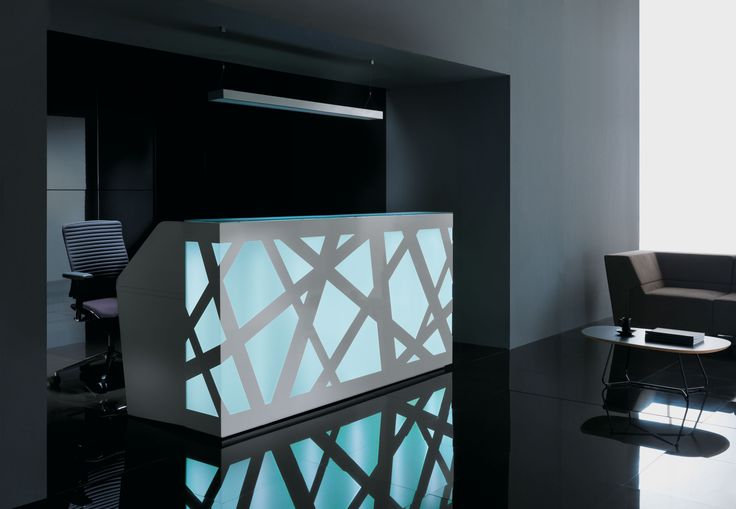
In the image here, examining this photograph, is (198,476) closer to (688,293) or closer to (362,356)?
(362,356)

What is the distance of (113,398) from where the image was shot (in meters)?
5.30

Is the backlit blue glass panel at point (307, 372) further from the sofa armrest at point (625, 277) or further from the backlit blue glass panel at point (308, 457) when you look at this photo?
the sofa armrest at point (625, 277)

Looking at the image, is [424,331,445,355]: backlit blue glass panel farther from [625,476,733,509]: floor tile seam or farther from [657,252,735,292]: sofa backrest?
[657,252,735,292]: sofa backrest

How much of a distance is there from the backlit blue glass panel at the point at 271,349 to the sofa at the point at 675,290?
411cm

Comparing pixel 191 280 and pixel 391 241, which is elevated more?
pixel 391 241

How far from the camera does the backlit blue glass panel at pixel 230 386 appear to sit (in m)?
4.41

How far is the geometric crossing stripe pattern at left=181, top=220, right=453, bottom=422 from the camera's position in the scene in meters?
4.45

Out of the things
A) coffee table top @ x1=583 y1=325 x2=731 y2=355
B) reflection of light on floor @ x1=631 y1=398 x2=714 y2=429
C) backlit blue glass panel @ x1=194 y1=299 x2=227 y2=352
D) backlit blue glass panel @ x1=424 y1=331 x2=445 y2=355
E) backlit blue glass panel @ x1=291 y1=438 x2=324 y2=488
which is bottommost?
backlit blue glass panel @ x1=291 y1=438 x2=324 y2=488

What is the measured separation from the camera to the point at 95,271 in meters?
5.68

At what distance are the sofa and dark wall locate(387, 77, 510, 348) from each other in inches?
55.4

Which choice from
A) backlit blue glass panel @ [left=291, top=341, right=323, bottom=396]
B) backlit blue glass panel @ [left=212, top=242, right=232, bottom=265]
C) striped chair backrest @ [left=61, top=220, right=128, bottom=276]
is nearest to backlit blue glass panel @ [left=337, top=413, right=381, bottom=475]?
backlit blue glass panel @ [left=291, top=341, right=323, bottom=396]

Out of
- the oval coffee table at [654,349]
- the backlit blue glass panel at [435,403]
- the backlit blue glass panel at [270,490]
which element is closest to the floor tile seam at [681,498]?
the oval coffee table at [654,349]

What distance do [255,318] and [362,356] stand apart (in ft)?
3.55

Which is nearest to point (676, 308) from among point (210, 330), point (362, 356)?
point (362, 356)
